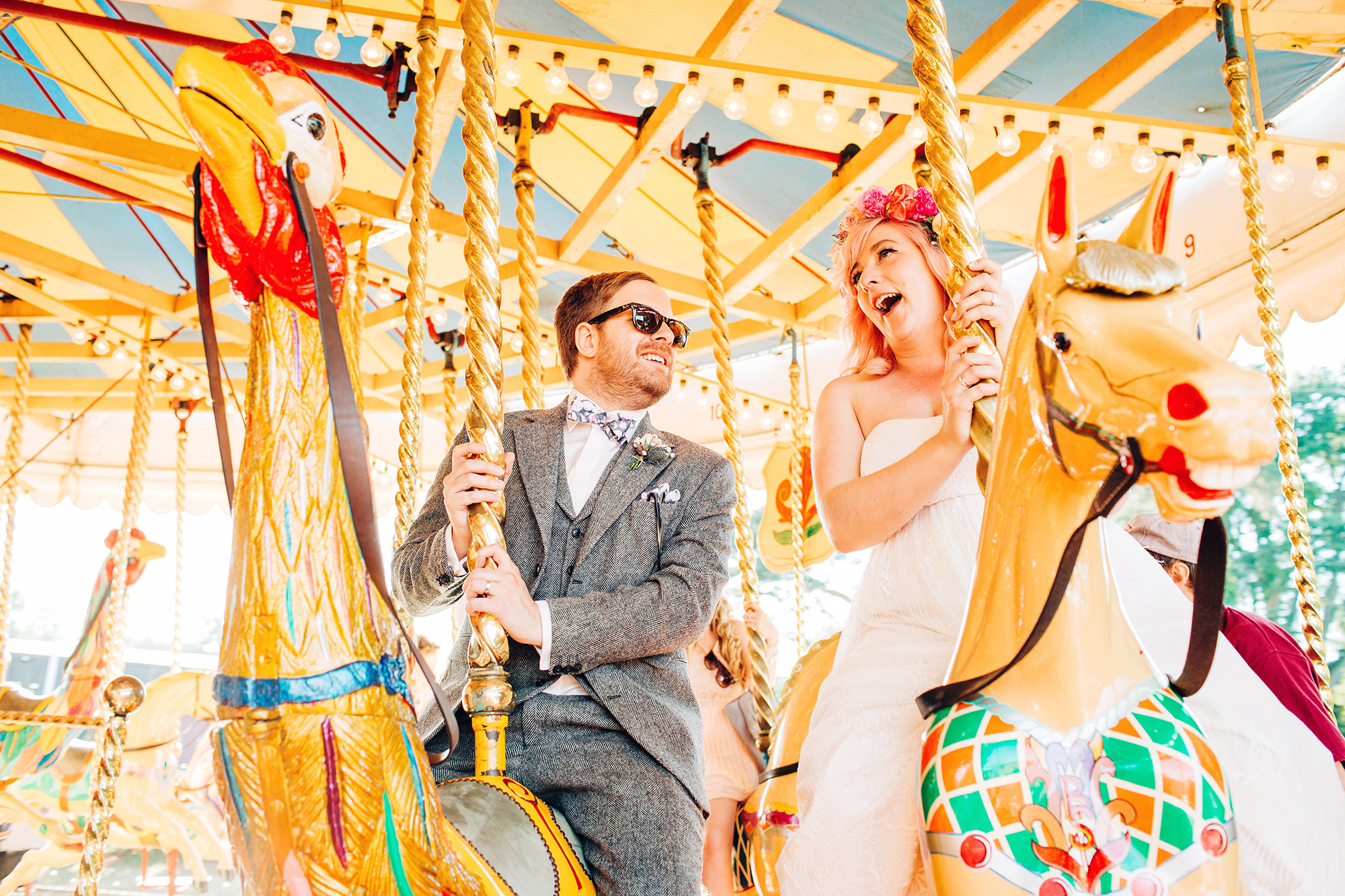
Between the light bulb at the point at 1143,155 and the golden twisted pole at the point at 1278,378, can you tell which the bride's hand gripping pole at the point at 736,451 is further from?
the light bulb at the point at 1143,155

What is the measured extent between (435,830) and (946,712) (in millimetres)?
707

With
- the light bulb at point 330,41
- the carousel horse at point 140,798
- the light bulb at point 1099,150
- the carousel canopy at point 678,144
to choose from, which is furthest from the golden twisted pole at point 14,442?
the light bulb at point 1099,150

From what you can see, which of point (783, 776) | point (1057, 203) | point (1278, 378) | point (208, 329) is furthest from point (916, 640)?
point (1278, 378)

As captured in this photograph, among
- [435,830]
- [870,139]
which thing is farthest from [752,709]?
[870,139]

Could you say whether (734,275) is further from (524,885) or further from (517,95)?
(524,885)

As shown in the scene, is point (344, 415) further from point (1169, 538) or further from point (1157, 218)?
point (1169, 538)

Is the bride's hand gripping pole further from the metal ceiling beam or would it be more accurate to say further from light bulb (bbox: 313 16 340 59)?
light bulb (bbox: 313 16 340 59)

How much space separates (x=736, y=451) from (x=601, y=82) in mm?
1556

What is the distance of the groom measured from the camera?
164cm

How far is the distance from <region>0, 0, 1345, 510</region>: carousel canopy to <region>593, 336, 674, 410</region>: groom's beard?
1.64 metres

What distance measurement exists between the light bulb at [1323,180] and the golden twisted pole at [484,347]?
12.9ft

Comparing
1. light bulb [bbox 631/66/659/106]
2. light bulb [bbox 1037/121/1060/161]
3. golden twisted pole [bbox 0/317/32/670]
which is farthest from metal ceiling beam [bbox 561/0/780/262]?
golden twisted pole [bbox 0/317/32/670]

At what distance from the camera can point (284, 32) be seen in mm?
3508

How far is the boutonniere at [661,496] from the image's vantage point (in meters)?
1.96
